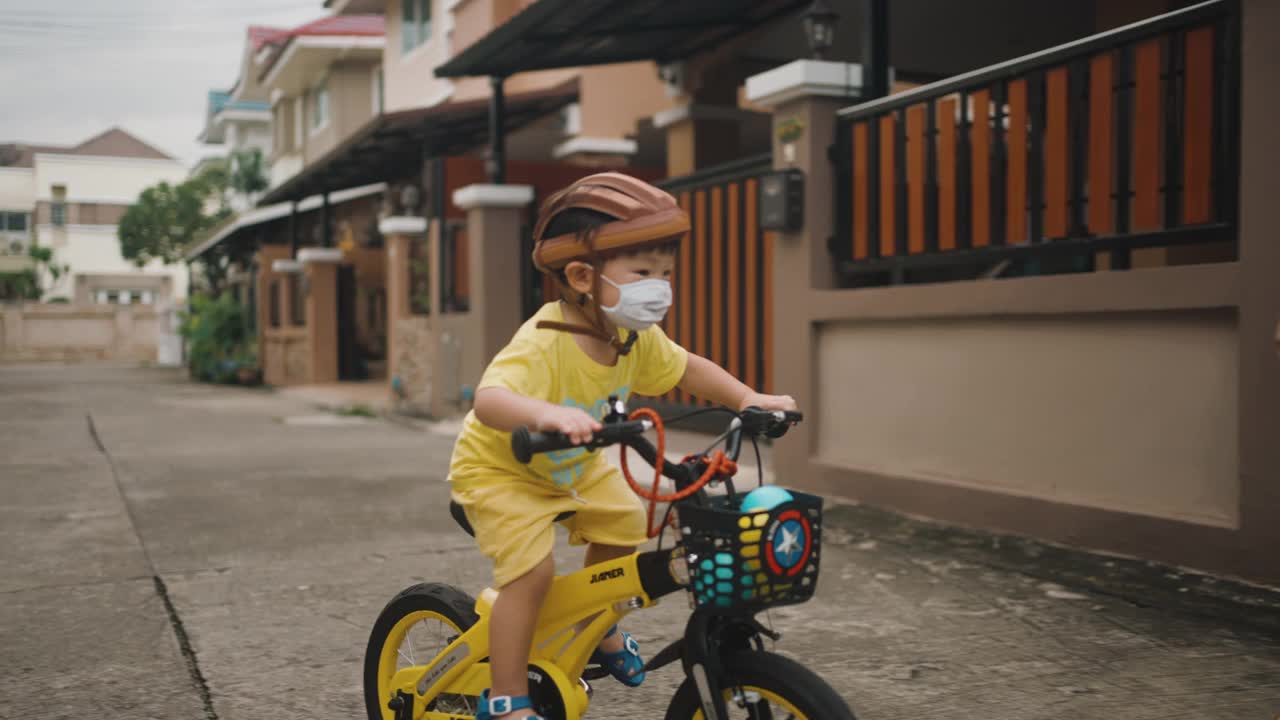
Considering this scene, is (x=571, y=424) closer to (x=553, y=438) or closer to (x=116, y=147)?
(x=553, y=438)

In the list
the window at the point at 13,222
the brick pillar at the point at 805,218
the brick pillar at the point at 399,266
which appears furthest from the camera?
the window at the point at 13,222

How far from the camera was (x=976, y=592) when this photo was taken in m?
4.84

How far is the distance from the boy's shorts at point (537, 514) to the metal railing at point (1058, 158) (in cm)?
348

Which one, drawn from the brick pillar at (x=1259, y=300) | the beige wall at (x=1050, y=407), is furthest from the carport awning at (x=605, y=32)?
the brick pillar at (x=1259, y=300)

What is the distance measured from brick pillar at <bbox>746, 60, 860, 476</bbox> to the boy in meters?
4.55

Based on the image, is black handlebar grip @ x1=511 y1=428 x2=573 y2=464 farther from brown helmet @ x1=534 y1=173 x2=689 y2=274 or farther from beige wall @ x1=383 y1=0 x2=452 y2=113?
beige wall @ x1=383 y1=0 x2=452 y2=113

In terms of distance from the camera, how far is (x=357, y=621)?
459cm

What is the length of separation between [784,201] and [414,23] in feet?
50.7

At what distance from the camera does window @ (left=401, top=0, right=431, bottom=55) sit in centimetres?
2044

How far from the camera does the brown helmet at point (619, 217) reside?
2.50 m

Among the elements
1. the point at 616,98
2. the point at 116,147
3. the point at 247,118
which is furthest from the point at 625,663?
the point at 116,147

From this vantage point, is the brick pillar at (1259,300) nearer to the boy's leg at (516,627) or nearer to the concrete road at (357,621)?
the concrete road at (357,621)

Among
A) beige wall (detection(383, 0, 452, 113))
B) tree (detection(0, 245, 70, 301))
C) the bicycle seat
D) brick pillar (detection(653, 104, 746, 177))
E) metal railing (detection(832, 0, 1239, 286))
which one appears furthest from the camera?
tree (detection(0, 245, 70, 301))

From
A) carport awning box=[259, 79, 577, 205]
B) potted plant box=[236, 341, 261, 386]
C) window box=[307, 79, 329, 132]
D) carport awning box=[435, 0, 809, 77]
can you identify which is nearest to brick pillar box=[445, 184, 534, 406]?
carport awning box=[435, 0, 809, 77]
